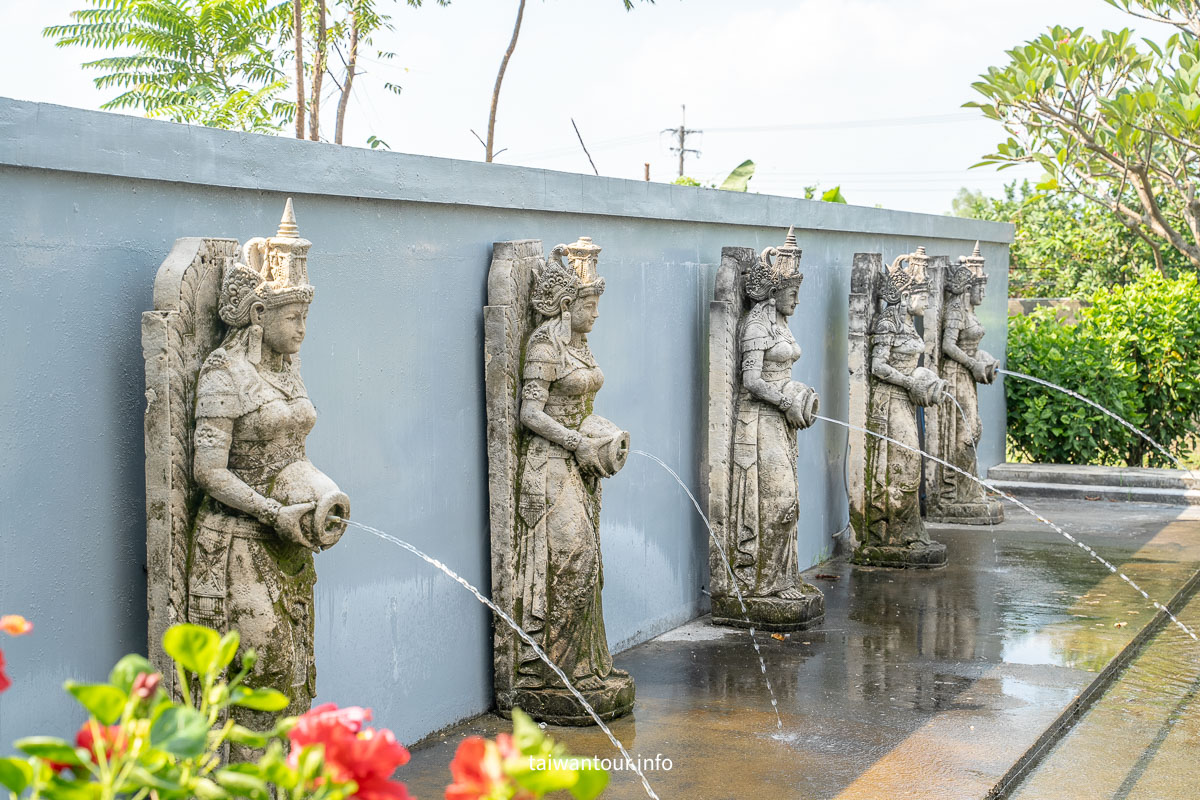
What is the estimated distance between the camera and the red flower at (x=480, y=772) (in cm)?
147

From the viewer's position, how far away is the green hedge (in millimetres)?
13922

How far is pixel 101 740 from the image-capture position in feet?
5.44

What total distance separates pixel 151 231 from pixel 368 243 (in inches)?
47.3

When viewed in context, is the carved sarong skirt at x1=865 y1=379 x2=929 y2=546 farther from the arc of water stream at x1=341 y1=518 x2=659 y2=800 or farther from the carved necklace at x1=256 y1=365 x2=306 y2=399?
the carved necklace at x1=256 y1=365 x2=306 y2=399

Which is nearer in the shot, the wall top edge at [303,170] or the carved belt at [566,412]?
the wall top edge at [303,170]

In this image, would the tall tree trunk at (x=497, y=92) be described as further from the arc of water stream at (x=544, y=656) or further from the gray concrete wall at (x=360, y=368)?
the arc of water stream at (x=544, y=656)

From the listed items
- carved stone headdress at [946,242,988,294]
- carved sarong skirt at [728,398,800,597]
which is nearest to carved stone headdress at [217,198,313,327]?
carved sarong skirt at [728,398,800,597]

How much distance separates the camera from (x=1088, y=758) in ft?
18.5

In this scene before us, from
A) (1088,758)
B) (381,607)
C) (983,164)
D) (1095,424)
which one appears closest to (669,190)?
(381,607)

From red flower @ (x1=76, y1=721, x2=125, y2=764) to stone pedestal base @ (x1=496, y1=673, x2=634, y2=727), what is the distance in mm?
4274

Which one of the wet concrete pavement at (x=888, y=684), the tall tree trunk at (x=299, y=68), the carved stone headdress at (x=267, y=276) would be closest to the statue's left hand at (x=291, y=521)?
the carved stone headdress at (x=267, y=276)

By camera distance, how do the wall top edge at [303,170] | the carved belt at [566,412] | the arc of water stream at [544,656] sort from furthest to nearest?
the carved belt at [566,412]
the arc of water stream at [544,656]
the wall top edge at [303,170]

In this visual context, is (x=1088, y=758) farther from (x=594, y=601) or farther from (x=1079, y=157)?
(x=1079, y=157)

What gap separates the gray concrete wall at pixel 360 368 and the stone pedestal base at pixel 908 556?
1886 mm
